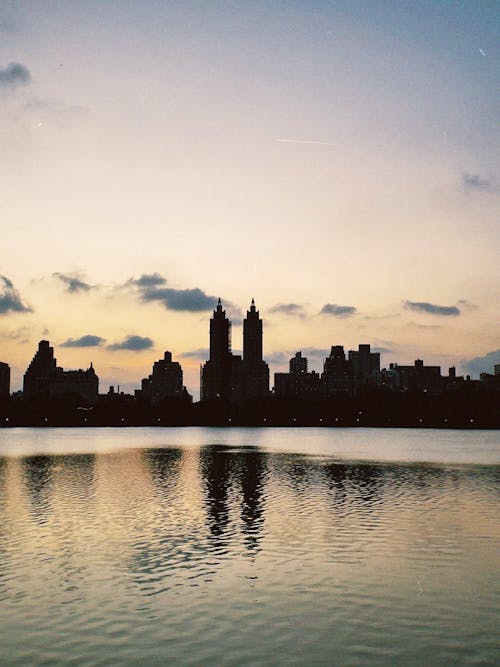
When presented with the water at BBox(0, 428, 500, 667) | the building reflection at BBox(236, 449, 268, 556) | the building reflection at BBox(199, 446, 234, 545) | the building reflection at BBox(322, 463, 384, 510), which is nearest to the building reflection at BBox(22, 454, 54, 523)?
the water at BBox(0, 428, 500, 667)

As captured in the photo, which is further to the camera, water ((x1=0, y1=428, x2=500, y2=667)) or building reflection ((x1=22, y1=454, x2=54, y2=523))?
building reflection ((x1=22, y1=454, x2=54, y2=523))

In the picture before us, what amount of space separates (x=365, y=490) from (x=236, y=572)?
30.9 m

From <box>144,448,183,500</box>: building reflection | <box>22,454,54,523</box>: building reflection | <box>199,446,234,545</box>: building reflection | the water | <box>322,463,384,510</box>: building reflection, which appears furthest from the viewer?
<box>144,448,183,500</box>: building reflection

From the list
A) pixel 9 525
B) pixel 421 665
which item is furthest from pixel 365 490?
pixel 421 665

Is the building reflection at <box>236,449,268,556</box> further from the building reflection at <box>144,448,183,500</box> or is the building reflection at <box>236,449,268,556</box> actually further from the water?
the building reflection at <box>144,448,183,500</box>

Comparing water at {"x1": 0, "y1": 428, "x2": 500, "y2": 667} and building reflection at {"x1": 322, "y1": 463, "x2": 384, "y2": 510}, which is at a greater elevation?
water at {"x1": 0, "y1": 428, "x2": 500, "y2": 667}

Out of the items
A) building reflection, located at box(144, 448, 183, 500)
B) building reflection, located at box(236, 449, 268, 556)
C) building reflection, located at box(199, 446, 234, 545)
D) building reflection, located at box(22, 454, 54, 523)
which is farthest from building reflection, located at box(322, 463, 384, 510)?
building reflection, located at box(22, 454, 54, 523)

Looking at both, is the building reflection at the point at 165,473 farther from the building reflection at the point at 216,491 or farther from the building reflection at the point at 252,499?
the building reflection at the point at 252,499

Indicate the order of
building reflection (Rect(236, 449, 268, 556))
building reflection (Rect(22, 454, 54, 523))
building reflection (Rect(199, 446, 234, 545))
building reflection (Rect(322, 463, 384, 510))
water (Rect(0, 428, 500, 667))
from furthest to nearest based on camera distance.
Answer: building reflection (Rect(322, 463, 384, 510)), building reflection (Rect(22, 454, 54, 523)), building reflection (Rect(199, 446, 234, 545)), building reflection (Rect(236, 449, 268, 556)), water (Rect(0, 428, 500, 667))

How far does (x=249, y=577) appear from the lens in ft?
89.0

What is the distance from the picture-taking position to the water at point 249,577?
19.3 meters

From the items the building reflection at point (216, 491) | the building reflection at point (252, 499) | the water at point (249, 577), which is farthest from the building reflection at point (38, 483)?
the building reflection at point (252, 499)

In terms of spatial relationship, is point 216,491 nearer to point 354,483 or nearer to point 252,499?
point 252,499

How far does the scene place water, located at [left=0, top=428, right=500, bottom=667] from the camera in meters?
19.3
